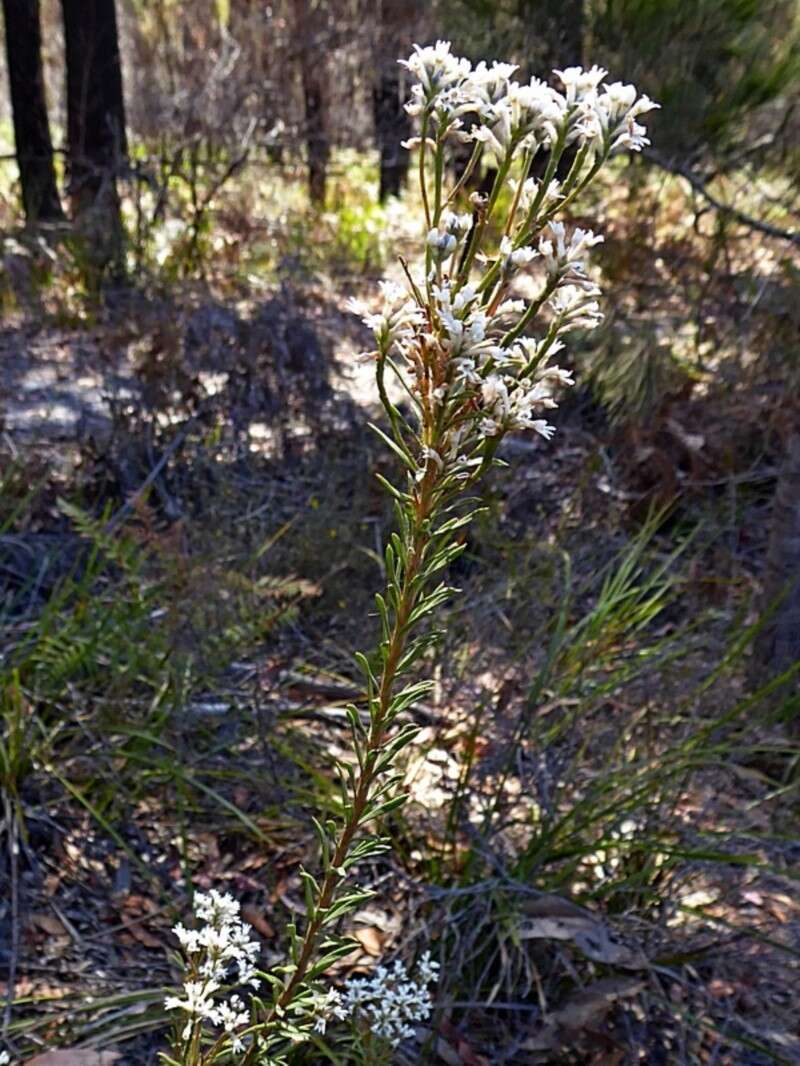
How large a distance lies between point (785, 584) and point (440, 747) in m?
1.08

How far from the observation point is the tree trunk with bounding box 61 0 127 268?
22.2ft

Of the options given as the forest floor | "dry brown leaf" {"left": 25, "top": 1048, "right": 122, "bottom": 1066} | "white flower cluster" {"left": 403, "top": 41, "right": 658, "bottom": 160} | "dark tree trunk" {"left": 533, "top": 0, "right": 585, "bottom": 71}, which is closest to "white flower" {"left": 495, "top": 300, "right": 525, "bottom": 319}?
"white flower cluster" {"left": 403, "top": 41, "right": 658, "bottom": 160}

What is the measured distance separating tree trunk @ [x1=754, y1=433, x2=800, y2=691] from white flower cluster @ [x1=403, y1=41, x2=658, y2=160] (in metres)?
2.18

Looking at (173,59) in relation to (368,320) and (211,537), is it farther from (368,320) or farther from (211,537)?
(368,320)

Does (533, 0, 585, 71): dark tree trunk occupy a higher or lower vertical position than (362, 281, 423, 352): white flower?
higher

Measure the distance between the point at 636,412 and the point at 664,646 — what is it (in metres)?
1.01

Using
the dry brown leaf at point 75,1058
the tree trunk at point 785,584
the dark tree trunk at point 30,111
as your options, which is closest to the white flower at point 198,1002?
the dry brown leaf at point 75,1058

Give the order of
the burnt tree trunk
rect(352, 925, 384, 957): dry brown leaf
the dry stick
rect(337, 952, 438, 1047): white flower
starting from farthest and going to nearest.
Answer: the burnt tree trunk < rect(352, 925, 384, 957): dry brown leaf < the dry stick < rect(337, 952, 438, 1047): white flower

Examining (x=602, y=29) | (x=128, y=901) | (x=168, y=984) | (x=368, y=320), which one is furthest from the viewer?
(x=602, y=29)

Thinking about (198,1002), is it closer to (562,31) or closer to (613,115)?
(613,115)

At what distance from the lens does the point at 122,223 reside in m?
6.26

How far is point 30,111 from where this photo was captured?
712 cm

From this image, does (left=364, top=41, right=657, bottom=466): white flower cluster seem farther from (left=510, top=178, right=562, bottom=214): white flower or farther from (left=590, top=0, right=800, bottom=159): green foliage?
(left=590, top=0, right=800, bottom=159): green foliage

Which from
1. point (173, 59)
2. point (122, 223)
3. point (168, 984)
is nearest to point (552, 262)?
point (168, 984)
